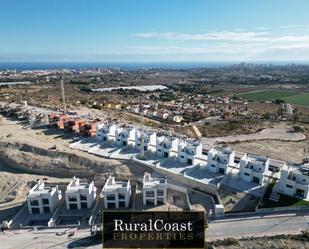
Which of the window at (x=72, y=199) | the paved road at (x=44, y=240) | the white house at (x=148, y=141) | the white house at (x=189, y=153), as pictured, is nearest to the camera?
the paved road at (x=44, y=240)

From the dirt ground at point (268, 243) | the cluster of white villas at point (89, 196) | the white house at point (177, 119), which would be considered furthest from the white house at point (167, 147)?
the white house at point (177, 119)

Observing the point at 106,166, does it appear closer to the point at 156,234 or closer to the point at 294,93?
the point at 156,234

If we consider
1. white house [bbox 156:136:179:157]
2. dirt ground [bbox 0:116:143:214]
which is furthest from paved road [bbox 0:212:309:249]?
white house [bbox 156:136:179:157]

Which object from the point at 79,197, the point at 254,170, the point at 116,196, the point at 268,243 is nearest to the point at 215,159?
the point at 254,170

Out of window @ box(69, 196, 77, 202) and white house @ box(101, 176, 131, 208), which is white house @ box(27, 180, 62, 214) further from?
white house @ box(101, 176, 131, 208)

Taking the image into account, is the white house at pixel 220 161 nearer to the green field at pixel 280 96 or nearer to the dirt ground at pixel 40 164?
the dirt ground at pixel 40 164

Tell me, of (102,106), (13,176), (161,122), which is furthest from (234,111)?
(13,176)

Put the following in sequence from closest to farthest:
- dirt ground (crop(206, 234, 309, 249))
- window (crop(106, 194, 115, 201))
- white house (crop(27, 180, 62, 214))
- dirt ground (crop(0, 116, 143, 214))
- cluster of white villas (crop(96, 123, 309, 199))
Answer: dirt ground (crop(206, 234, 309, 249))
cluster of white villas (crop(96, 123, 309, 199))
window (crop(106, 194, 115, 201))
white house (crop(27, 180, 62, 214))
dirt ground (crop(0, 116, 143, 214))
